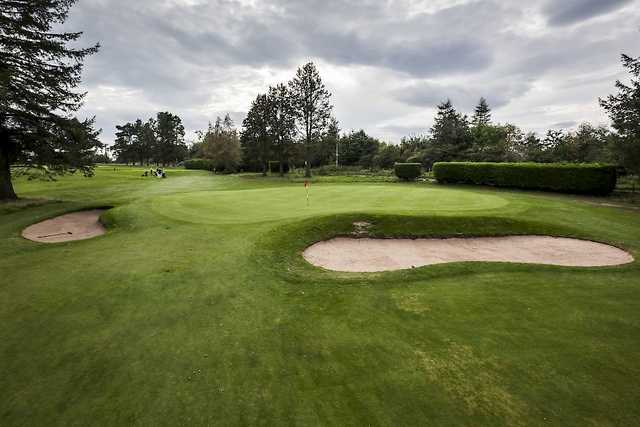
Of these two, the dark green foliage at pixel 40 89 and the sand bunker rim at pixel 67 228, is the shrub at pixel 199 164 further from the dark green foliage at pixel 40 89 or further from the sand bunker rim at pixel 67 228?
the sand bunker rim at pixel 67 228

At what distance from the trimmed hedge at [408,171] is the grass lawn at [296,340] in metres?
27.8

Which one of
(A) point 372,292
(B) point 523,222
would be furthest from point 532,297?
(B) point 523,222

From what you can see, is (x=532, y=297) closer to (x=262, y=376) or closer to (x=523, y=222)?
(x=262, y=376)

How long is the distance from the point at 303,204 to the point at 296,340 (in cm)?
1086

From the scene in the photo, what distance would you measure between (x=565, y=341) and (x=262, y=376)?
456 cm

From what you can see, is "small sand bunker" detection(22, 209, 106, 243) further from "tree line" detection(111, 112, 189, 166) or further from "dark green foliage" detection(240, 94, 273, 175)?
"tree line" detection(111, 112, 189, 166)

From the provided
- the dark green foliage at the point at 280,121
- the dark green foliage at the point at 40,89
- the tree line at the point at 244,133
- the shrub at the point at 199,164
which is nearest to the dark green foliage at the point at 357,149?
the tree line at the point at 244,133

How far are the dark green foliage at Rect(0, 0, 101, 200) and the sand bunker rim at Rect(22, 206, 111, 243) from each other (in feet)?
18.3

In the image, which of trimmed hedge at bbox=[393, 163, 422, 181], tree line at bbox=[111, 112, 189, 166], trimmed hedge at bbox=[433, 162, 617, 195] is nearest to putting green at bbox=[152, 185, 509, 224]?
trimmed hedge at bbox=[433, 162, 617, 195]

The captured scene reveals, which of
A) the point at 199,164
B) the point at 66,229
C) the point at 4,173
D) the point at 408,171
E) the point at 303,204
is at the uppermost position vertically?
the point at 199,164

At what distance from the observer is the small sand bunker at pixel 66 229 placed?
11.5m

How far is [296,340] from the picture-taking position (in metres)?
4.96

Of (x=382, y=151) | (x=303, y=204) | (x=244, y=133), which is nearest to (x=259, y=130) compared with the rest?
(x=244, y=133)

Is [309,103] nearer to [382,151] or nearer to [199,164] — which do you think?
[382,151]
